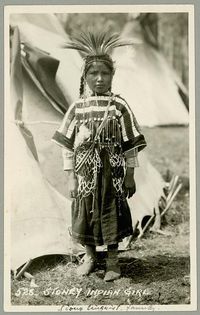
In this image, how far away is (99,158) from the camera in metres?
3.51

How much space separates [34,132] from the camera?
3736 millimetres

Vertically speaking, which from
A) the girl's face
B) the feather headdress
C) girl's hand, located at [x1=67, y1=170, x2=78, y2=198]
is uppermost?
the feather headdress

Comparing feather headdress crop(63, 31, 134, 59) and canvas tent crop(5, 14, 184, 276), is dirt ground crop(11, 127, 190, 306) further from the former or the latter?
feather headdress crop(63, 31, 134, 59)

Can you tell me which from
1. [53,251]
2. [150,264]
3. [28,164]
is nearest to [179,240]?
[150,264]

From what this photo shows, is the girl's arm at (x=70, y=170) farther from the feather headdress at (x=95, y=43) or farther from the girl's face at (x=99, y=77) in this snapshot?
the feather headdress at (x=95, y=43)

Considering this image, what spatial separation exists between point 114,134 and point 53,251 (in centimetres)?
86

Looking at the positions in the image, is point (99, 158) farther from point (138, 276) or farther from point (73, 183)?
point (138, 276)

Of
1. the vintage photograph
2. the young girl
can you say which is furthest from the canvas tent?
the young girl

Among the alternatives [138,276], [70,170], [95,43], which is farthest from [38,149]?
[138,276]

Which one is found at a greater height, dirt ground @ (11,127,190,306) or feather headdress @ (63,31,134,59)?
feather headdress @ (63,31,134,59)

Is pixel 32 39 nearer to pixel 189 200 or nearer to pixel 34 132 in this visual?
pixel 34 132

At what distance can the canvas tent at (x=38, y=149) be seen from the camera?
3691 millimetres

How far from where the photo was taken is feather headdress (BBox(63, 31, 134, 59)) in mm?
3623

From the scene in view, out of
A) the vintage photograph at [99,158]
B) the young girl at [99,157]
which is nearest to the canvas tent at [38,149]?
the vintage photograph at [99,158]
